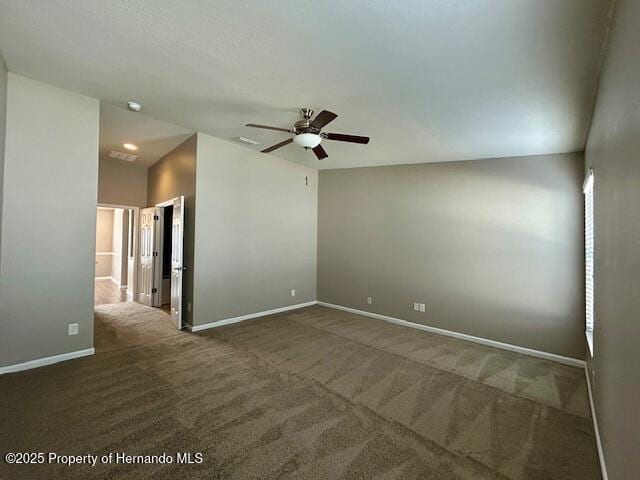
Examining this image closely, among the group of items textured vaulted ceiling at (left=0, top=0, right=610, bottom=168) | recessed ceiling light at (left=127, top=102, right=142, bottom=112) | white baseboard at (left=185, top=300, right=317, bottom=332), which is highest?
recessed ceiling light at (left=127, top=102, right=142, bottom=112)

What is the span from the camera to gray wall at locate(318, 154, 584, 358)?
143 inches

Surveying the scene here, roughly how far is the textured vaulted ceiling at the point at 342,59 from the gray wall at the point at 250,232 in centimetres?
120

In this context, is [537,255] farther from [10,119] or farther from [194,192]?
[10,119]

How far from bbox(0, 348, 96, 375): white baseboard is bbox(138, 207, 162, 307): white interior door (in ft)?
8.55

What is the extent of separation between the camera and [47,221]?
3016mm

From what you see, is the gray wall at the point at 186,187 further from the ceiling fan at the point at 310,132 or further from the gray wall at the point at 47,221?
the ceiling fan at the point at 310,132

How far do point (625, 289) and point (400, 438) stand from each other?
5.48 feet

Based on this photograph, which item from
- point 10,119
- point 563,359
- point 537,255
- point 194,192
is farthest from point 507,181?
point 10,119

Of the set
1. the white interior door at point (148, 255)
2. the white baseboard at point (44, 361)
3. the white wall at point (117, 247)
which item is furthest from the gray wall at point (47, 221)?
the white wall at point (117, 247)

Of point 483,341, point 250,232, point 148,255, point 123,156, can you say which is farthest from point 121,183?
point 483,341

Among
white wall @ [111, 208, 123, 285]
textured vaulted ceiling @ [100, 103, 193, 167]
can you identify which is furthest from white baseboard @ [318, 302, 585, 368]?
white wall @ [111, 208, 123, 285]

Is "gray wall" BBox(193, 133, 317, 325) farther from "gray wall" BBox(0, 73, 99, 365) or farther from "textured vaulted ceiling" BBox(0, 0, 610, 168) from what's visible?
"gray wall" BBox(0, 73, 99, 365)

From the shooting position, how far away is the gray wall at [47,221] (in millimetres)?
2807

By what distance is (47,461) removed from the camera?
1774 millimetres
